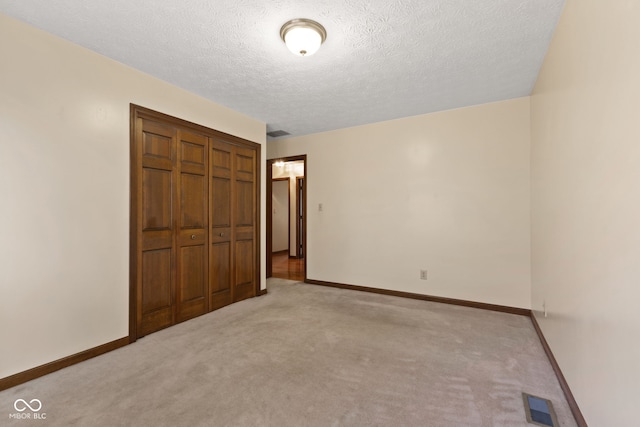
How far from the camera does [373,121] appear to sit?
4.20 m

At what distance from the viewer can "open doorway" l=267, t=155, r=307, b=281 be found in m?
5.43

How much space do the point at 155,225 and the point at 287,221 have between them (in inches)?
208

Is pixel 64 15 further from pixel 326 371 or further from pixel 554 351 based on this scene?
pixel 554 351

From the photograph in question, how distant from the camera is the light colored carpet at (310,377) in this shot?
5.41ft

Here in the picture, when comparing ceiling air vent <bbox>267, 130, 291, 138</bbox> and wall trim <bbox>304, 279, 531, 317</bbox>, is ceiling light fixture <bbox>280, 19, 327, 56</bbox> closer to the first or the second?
ceiling air vent <bbox>267, 130, 291, 138</bbox>

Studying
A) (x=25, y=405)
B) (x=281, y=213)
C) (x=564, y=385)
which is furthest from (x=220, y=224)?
(x=281, y=213)

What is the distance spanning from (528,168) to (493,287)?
144 centimetres

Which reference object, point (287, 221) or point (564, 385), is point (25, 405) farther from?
point (287, 221)

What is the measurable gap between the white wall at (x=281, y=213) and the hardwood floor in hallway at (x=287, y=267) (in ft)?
1.24

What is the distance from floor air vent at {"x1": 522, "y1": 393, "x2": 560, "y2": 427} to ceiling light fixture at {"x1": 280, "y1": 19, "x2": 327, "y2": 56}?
2712mm

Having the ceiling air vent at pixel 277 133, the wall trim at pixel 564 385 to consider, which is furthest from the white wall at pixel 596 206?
the ceiling air vent at pixel 277 133

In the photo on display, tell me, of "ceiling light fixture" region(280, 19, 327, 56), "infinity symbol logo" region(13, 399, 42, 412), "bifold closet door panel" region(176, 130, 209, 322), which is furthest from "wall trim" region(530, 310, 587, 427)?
"bifold closet door panel" region(176, 130, 209, 322)

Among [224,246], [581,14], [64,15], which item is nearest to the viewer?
[581,14]

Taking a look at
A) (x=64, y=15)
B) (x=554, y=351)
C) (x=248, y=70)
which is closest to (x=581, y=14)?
(x=554, y=351)
